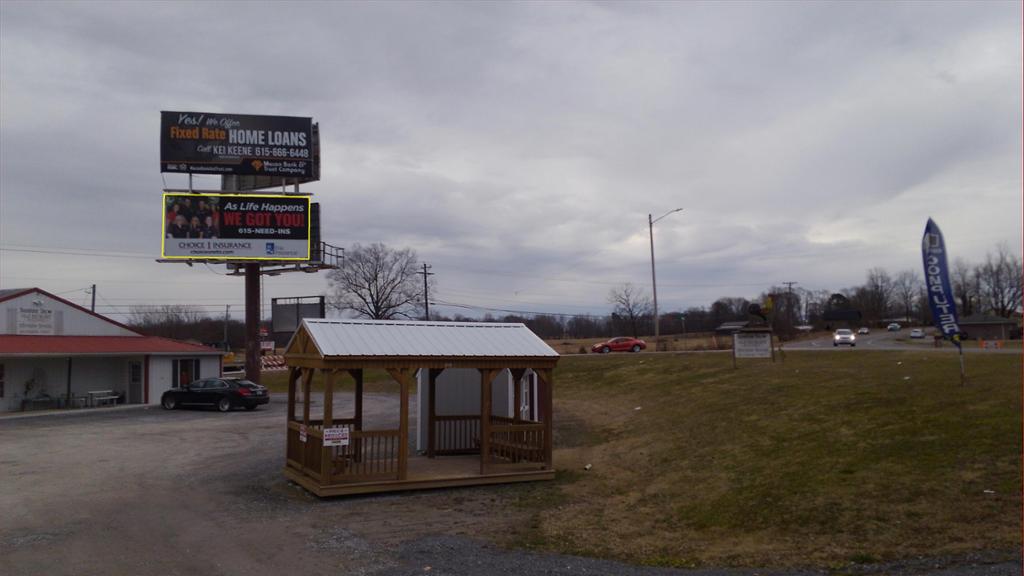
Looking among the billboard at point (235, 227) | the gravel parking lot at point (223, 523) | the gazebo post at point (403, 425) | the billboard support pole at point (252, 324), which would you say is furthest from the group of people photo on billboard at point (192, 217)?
the gazebo post at point (403, 425)

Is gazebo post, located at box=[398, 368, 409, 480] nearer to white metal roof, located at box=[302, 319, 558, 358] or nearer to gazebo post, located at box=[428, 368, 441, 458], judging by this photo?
white metal roof, located at box=[302, 319, 558, 358]

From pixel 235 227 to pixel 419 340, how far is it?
24.1 meters

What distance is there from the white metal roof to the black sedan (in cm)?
1801

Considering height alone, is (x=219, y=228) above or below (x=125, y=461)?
above

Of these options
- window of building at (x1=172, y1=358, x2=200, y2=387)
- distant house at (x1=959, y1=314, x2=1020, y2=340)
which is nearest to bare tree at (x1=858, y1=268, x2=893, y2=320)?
distant house at (x1=959, y1=314, x2=1020, y2=340)

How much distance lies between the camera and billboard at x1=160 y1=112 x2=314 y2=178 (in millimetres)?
36406

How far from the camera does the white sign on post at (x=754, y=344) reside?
26.3 meters

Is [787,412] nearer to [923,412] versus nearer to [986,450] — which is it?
[923,412]

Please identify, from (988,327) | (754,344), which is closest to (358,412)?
(754,344)

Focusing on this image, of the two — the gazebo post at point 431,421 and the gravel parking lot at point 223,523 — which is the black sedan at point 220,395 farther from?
the gazebo post at point 431,421

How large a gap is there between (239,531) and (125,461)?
8.36 metres

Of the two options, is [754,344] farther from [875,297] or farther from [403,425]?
[875,297]

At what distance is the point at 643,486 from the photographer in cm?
1469

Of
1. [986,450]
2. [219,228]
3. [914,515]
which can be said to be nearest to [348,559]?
[914,515]
